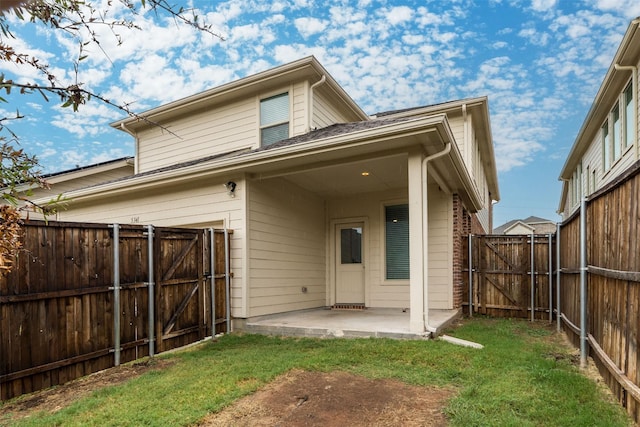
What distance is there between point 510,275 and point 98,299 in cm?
752

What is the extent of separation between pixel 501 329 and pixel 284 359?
4.06 m

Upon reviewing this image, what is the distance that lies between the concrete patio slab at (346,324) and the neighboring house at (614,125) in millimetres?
3163

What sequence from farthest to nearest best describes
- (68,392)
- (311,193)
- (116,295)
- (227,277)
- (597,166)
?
(597,166), (311,193), (227,277), (116,295), (68,392)

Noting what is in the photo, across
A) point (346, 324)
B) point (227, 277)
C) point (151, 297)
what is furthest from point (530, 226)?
point (151, 297)

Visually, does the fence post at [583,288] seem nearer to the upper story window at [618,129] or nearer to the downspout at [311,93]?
the upper story window at [618,129]

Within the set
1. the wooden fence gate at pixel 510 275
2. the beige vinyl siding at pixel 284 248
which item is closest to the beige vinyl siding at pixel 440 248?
the wooden fence gate at pixel 510 275

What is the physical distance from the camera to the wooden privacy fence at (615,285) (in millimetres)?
2803

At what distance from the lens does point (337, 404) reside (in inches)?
126

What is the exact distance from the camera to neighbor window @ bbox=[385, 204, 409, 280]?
8203 mm

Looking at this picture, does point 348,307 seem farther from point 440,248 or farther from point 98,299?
point 98,299

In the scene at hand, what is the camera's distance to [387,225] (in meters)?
8.43

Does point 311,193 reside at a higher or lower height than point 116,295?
higher

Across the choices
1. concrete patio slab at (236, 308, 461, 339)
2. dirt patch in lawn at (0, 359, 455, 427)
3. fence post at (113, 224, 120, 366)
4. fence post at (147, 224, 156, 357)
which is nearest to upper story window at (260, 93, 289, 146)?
concrete patio slab at (236, 308, 461, 339)

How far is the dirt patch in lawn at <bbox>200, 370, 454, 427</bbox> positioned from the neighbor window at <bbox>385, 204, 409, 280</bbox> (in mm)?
4587
